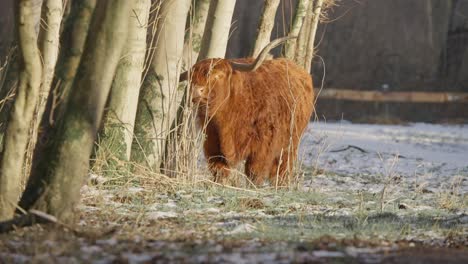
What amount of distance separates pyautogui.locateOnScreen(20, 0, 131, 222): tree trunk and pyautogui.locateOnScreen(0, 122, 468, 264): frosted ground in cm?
24

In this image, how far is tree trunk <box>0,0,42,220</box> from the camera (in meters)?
5.74

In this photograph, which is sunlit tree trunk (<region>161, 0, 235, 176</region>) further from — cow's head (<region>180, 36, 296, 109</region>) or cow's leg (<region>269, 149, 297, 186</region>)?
cow's leg (<region>269, 149, 297, 186</region>)

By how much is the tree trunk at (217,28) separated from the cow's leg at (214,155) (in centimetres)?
91

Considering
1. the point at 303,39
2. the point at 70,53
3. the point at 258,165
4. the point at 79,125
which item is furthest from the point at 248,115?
the point at 79,125

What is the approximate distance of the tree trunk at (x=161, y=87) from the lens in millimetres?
9148

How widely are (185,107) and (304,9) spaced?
390cm

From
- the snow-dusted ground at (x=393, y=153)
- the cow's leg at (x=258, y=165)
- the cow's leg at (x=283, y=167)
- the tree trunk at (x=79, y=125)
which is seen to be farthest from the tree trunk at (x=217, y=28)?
the tree trunk at (x=79, y=125)

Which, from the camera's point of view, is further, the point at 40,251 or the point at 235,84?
the point at 235,84

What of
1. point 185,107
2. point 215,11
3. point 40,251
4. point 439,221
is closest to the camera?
point 40,251

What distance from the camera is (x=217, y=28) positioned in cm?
1023

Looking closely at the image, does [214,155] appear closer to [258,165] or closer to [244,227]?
[258,165]

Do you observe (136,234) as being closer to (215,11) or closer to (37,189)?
(37,189)

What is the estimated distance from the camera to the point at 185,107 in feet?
30.6

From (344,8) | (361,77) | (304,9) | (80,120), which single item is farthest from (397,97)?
(80,120)
